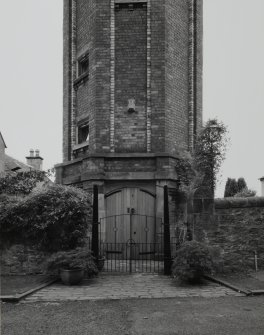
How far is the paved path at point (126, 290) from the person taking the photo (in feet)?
25.0

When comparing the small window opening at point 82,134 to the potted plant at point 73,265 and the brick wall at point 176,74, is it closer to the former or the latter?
the brick wall at point 176,74

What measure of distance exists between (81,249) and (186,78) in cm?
861

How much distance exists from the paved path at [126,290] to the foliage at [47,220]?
1.62 m

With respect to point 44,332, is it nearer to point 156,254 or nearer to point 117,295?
point 117,295

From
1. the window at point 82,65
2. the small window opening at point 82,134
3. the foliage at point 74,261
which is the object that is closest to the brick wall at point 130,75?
the window at point 82,65

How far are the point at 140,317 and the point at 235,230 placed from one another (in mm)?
5424

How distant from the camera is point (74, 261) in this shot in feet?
Result: 29.9

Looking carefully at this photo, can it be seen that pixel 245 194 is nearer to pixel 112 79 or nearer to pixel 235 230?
pixel 235 230

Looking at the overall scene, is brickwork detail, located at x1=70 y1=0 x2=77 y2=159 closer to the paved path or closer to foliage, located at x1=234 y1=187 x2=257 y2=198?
the paved path

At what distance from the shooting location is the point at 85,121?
1457cm

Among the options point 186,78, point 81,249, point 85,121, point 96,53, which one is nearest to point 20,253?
point 81,249

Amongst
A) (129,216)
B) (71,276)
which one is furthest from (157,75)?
(71,276)

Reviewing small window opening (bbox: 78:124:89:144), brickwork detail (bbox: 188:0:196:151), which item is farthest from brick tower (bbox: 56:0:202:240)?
small window opening (bbox: 78:124:89:144)

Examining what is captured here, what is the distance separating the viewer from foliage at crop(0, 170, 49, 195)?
14906 mm
